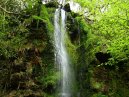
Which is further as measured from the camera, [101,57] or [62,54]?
[101,57]

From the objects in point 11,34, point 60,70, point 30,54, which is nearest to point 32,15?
point 11,34

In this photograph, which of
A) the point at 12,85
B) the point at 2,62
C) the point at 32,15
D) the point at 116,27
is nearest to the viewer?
the point at 116,27

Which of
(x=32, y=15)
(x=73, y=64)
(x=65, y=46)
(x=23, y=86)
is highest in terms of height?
(x=32, y=15)

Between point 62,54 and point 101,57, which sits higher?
point 62,54

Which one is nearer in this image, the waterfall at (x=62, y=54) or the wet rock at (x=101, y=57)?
the waterfall at (x=62, y=54)

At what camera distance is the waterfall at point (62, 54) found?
1100 cm

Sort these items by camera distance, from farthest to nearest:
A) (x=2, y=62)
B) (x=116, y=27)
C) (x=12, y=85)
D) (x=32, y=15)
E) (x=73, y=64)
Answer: (x=32, y=15) → (x=73, y=64) → (x=2, y=62) → (x=12, y=85) → (x=116, y=27)

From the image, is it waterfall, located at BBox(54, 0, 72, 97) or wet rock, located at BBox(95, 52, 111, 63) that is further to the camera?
wet rock, located at BBox(95, 52, 111, 63)

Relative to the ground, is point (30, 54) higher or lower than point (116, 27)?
lower

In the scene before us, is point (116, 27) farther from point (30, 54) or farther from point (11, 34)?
point (11, 34)

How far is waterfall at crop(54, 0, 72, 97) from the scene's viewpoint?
1100cm

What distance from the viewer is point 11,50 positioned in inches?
439

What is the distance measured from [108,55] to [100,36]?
1187 millimetres

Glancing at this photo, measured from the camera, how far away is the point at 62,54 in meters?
12.0
